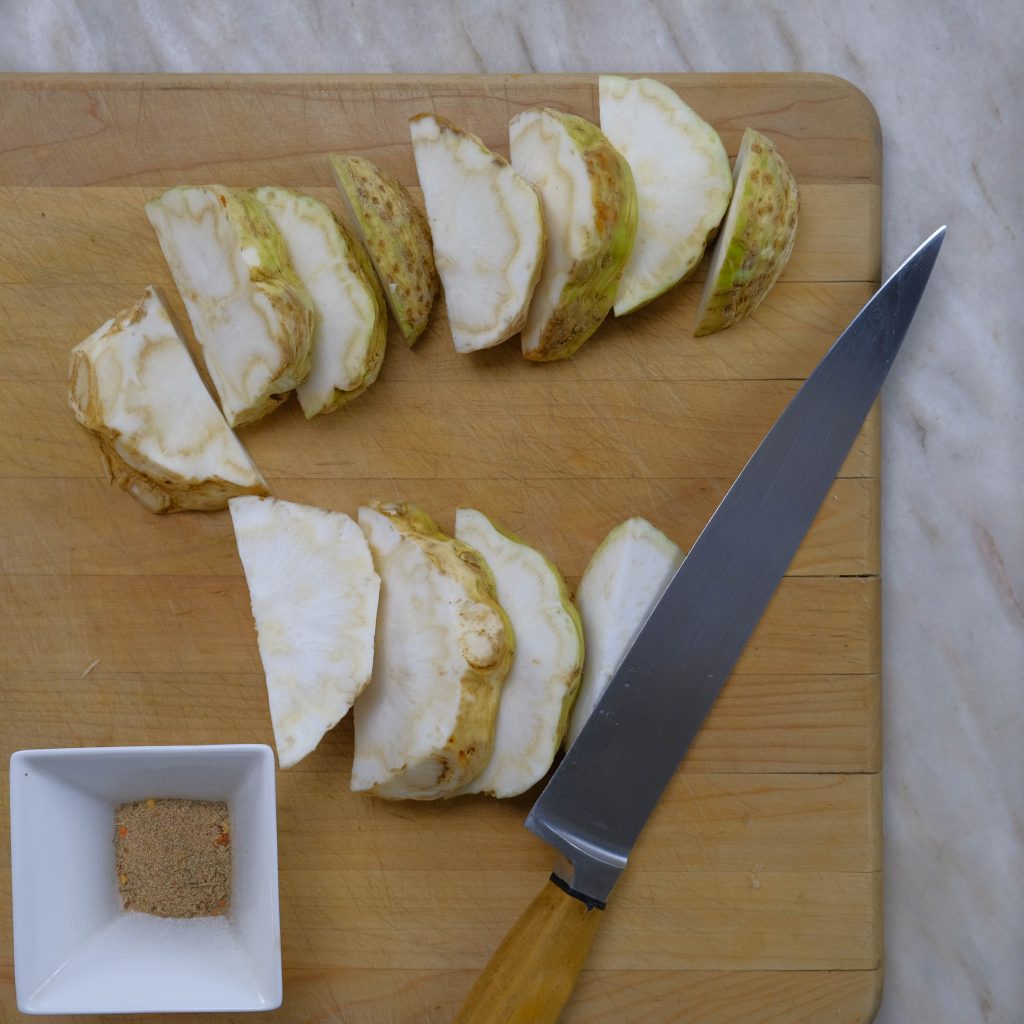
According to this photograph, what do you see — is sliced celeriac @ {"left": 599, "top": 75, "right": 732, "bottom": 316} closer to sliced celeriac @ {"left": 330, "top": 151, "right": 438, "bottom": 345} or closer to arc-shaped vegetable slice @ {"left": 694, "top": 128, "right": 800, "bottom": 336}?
arc-shaped vegetable slice @ {"left": 694, "top": 128, "right": 800, "bottom": 336}

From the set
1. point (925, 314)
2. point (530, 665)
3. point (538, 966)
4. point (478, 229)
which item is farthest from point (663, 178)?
point (538, 966)

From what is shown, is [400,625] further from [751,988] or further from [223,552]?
[751,988]

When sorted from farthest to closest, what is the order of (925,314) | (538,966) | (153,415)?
(925,314) < (153,415) < (538,966)

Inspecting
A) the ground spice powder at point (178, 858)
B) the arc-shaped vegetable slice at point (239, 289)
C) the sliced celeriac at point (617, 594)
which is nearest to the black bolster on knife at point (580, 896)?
the sliced celeriac at point (617, 594)

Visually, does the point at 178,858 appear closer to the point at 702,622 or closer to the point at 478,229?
the point at 702,622

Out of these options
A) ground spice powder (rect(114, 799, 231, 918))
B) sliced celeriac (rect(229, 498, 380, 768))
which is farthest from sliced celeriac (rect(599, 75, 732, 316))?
ground spice powder (rect(114, 799, 231, 918))

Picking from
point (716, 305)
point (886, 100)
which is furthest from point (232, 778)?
point (886, 100)
